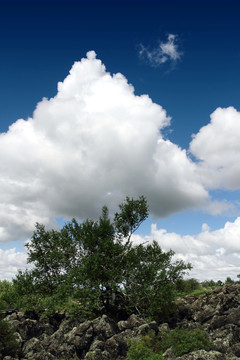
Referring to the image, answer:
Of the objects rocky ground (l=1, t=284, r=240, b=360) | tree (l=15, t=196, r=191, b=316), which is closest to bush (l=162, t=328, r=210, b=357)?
rocky ground (l=1, t=284, r=240, b=360)

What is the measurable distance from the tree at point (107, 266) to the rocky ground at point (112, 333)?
492 centimetres

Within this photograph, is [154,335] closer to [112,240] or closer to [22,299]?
[112,240]

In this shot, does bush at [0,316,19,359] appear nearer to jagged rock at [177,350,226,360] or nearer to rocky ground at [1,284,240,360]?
rocky ground at [1,284,240,360]

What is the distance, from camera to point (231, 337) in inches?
1351

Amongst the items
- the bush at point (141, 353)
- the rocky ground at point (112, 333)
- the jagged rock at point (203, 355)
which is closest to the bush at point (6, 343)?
the rocky ground at point (112, 333)

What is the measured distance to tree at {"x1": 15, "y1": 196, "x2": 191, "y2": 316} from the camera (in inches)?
1917

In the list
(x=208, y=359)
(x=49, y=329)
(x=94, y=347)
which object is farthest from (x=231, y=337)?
(x=49, y=329)

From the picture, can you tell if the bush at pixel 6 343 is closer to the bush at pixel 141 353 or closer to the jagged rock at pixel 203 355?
the bush at pixel 141 353

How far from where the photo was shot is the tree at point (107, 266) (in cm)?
4869

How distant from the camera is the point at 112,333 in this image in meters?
39.0

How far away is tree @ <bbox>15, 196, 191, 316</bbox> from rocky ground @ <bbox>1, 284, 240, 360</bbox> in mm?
4922

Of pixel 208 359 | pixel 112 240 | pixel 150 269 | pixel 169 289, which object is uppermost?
pixel 112 240

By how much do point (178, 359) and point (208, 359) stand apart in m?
2.70

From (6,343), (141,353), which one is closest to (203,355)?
(141,353)
